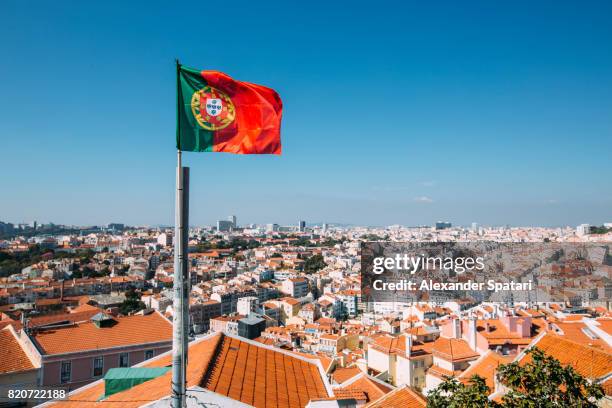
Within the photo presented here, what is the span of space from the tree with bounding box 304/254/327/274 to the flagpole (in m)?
74.0

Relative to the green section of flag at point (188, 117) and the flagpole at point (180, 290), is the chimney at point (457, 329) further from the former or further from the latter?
the green section of flag at point (188, 117)

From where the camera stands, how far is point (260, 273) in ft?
222

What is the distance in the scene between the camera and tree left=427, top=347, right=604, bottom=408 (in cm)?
383

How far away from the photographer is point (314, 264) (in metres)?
82.4

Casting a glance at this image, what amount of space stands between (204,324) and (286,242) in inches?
3231

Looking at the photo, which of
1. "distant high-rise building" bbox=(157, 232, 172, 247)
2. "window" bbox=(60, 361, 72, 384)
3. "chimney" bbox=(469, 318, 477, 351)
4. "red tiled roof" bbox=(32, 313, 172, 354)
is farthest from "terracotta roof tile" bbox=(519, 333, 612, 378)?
"distant high-rise building" bbox=(157, 232, 172, 247)

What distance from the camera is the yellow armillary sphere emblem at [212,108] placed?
3613mm

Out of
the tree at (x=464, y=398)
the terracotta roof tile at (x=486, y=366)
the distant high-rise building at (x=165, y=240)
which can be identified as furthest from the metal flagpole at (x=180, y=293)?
the distant high-rise building at (x=165, y=240)

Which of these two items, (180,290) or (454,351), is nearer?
(180,290)

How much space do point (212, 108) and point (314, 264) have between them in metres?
79.7

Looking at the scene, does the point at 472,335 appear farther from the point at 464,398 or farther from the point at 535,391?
the point at 464,398

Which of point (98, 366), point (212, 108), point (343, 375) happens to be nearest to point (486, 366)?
point (343, 375)

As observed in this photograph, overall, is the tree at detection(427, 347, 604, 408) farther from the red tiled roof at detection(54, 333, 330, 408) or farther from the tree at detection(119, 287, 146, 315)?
the tree at detection(119, 287, 146, 315)

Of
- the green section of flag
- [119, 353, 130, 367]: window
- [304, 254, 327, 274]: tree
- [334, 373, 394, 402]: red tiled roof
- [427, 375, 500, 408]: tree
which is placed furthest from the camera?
[304, 254, 327, 274]: tree
